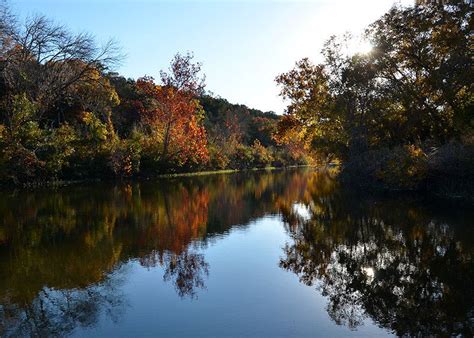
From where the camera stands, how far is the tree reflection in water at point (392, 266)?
21.3ft

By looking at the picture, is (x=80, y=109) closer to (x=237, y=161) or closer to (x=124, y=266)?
(x=237, y=161)

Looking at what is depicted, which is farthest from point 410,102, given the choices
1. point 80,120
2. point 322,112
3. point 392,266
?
point 80,120

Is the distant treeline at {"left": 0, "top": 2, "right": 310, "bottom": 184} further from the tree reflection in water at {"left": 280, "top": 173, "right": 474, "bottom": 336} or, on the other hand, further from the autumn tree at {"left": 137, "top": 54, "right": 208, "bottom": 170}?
the tree reflection in water at {"left": 280, "top": 173, "right": 474, "bottom": 336}

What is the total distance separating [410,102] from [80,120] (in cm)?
2791

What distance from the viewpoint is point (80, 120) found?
40.9 m

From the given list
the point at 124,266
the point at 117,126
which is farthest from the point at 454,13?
the point at 117,126

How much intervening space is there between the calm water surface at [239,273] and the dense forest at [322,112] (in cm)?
853

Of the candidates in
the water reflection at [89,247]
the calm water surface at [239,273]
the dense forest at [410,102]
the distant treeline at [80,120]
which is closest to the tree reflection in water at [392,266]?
the calm water surface at [239,273]

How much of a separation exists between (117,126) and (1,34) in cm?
2587

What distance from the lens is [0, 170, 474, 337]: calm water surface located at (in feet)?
20.9

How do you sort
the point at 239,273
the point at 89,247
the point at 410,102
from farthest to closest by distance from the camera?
1. the point at 410,102
2. the point at 89,247
3. the point at 239,273

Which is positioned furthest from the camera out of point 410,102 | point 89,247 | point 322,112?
point 322,112

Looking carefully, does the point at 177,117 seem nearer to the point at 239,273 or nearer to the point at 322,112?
the point at 322,112

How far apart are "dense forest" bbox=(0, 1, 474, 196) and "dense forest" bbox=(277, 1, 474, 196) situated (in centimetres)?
6
